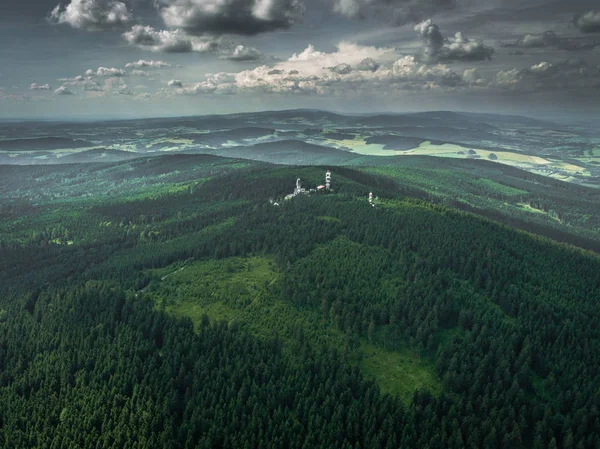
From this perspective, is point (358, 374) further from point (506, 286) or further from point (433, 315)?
point (506, 286)

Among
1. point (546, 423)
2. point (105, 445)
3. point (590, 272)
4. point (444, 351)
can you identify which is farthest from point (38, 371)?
point (590, 272)

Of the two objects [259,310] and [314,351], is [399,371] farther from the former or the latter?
[259,310]

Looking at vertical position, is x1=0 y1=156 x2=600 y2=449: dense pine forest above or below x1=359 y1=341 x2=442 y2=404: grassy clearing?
above

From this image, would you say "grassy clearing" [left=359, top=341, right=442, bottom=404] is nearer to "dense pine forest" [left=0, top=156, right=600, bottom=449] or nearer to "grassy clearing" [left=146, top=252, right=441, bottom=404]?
"grassy clearing" [left=146, top=252, right=441, bottom=404]

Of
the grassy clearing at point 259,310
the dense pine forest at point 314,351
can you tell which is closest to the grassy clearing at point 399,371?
the grassy clearing at point 259,310

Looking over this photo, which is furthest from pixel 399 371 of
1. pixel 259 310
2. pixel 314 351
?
pixel 259 310

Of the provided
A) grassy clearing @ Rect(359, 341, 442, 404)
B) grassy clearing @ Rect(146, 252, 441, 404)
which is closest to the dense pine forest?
grassy clearing @ Rect(359, 341, 442, 404)
